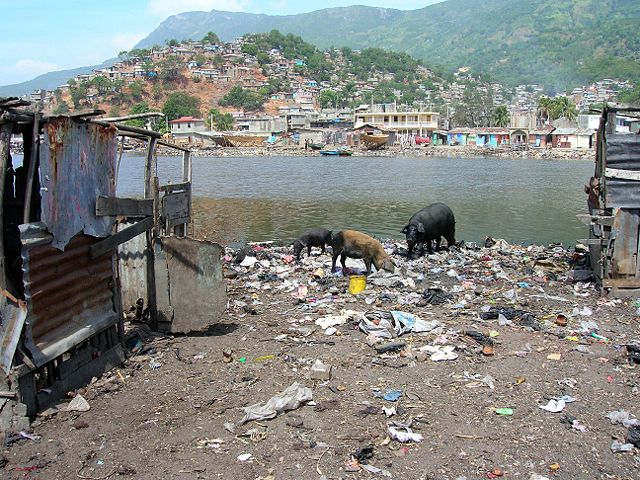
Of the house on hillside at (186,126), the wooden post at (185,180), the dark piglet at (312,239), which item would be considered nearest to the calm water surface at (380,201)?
the dark piglet at (312,239)

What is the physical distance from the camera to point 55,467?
436 centimetres

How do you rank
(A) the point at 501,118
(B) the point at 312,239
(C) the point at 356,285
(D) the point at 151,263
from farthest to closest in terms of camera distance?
(A) the point at 501,118, (B) the point at 312,239, (C) the point at 356,285, (D) the point at 151,263

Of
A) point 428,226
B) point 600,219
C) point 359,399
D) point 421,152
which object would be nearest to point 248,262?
point 428,226

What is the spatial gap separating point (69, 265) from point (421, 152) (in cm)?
6889

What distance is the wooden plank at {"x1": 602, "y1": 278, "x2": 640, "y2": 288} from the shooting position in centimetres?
871

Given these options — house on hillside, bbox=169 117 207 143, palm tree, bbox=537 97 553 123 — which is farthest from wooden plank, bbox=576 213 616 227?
palm tree, bbox=537 97 553 123

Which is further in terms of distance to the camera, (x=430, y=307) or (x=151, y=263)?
(x=430, y=307)

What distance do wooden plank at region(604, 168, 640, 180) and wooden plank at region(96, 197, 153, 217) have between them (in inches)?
255

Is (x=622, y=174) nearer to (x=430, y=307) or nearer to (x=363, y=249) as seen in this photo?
(x=430, y=307)

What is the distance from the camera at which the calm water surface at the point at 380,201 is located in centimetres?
1988

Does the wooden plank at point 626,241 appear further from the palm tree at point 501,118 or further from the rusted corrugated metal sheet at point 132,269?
the palm tree at point 501,118

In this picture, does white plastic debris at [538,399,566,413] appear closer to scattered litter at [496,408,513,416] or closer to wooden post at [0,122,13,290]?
scattered litter at [496,408,513,416]

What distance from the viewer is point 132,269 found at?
736cm

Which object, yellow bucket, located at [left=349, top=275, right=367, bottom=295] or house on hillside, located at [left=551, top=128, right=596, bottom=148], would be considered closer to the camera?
yellow bucket, located at [left=349, top=275, right=367, bottom=295]
